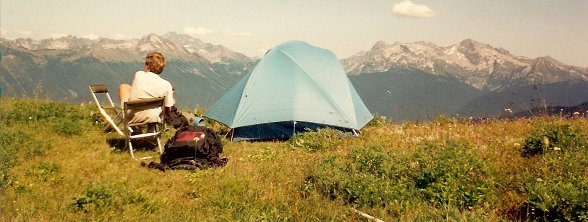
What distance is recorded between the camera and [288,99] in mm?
10859

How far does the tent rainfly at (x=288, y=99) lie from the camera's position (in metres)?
10.8

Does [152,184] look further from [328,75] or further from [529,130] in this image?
[529,130]

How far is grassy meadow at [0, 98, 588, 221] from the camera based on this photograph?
467cm

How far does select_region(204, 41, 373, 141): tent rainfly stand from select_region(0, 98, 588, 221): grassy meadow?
2490 mm

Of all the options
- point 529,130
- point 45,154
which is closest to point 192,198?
point 45,154

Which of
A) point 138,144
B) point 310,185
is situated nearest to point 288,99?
point 138,144

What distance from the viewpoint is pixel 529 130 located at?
389 inches

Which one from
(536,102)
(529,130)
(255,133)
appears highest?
(536,102)

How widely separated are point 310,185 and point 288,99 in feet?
17.5

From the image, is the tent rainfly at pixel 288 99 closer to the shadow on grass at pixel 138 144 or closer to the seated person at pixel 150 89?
the shadow on grass at pixel 138 144

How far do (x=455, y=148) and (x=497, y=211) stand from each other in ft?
4.33

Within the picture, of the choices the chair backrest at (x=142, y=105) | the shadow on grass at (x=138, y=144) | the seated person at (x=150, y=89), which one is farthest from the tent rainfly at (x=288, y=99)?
the chair backrest at (x=142, y=105)

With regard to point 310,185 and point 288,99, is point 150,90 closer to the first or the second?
point 288,99

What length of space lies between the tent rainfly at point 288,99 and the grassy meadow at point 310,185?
98.0 inches
